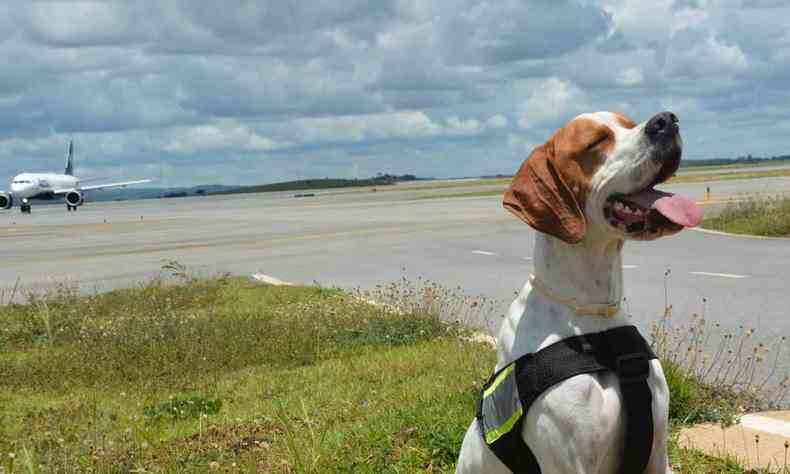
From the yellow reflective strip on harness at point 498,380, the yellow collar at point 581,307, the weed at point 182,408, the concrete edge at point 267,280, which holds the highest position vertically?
the yellow collar at point 581,307

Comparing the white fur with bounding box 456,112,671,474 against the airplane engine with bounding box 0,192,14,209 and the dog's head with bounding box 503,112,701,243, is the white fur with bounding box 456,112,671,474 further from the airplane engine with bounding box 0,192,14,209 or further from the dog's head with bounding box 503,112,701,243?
the airplane engine with bounding box 0,192,14,209

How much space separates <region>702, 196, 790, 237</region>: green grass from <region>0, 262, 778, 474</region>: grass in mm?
10932

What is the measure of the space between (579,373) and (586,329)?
17 centimetres

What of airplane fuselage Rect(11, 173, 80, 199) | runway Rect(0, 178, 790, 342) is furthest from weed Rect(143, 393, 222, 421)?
airplane fuselage Rect(11, 173, 80, 199)

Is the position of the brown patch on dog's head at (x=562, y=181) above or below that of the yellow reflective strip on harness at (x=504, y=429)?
→ above

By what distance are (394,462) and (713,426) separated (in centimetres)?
205

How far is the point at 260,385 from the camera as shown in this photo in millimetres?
7594

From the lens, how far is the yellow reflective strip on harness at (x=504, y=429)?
9.27 ft

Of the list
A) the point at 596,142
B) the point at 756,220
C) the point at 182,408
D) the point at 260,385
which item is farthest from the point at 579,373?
the point at 756,220

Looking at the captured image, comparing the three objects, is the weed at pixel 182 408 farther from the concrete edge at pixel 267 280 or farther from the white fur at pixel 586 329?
the concrete edge at pixel 267 280

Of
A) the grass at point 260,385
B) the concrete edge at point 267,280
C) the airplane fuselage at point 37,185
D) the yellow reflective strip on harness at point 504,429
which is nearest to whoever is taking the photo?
the yellow reflective strip on harness at point 504,429

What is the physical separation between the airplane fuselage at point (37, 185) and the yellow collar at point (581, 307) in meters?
64.5

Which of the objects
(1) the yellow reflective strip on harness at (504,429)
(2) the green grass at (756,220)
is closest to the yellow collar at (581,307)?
(1) the yellow reflective strip on harness at (504,429)

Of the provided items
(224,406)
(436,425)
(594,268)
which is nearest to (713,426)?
(436,425)
